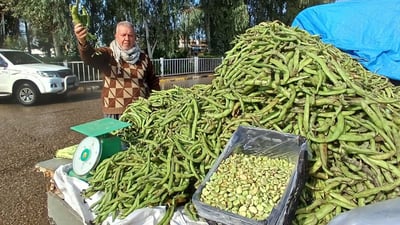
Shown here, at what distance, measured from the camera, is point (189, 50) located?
2036 cm

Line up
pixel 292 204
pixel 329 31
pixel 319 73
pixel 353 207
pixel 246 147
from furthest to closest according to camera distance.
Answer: pixel 329 31 → pixel 319 73 → pixel 246 147 → pixel 353 207 → pixel 292 204

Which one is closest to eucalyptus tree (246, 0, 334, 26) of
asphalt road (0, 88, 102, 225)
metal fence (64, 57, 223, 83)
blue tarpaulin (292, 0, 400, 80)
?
metal fence (64, 57, 223, 83)

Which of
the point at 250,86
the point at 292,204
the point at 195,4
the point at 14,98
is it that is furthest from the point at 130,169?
the point at 195,4

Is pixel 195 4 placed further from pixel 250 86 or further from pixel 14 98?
pixel 250 86

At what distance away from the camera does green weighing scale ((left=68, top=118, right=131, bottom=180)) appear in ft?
6.80

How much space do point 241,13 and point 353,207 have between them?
1737 cm

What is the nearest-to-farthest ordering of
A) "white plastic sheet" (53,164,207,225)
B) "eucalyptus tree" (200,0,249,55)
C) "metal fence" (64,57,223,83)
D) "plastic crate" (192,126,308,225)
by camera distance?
"plastic crate" (192,126,308,225), "white plastic sheet" (53,164,207,225), "metal fence" (64,57,223,83), "eucalyptus tree" (200,0,249,55)

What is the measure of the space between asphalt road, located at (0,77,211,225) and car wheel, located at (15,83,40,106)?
231 millimetres

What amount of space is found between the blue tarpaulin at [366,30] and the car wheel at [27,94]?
25.8 ft

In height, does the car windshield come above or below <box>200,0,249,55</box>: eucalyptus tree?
below

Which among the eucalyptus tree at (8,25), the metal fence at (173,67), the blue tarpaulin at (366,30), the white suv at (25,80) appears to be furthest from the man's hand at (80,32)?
the eucalyptus tree at (8,25)

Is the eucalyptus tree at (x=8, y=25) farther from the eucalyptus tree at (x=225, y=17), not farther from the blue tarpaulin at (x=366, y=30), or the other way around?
the blue tarpaulin at (x=366, y=30)

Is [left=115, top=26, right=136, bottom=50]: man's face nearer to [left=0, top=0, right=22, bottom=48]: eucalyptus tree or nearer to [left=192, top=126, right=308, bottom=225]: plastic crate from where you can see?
[left=192, top=126, right=308, bottom=225]: plastic crate

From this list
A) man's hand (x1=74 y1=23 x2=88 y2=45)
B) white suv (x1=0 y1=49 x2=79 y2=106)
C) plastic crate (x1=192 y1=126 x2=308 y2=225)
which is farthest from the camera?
white suv (x1=0 y1=49 x2=79 y2=106)
